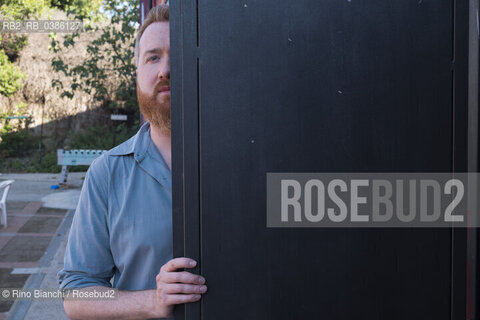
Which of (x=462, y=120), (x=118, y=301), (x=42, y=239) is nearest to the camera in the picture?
(x=462, y=120)

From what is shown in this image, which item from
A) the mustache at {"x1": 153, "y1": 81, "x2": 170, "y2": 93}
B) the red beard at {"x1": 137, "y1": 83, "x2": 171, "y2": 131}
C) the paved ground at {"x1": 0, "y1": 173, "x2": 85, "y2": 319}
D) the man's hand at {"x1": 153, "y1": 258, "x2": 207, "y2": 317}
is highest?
the mustache at {"x1": 153, "y1": 81, "x2": 170, "y2": 93}

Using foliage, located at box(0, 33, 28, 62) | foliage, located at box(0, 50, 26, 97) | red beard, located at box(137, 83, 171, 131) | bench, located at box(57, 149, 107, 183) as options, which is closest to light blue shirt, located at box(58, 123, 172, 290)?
red beard, located at box(137, 83, 171, 131)

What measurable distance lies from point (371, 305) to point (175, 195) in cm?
46

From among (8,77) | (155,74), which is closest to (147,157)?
(155,74)

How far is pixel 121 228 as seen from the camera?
4.51 ft

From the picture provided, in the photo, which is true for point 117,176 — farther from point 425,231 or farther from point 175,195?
point 425,231

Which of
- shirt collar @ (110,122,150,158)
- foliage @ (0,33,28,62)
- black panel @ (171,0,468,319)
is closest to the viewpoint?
black panel @ (171,0,468,319)

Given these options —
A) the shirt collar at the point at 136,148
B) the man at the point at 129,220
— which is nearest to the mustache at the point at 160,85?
the man at the point at 129,220

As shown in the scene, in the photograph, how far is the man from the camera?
1362 mm

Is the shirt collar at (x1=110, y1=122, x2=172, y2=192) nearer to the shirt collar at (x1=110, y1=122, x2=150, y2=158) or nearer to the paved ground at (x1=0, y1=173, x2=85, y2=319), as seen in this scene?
the shirt collar at (x1=110, y1=122, x2=150, y2=158)

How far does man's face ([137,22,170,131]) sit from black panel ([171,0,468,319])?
0.42 meters

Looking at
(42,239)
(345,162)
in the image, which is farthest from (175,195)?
(42,239)

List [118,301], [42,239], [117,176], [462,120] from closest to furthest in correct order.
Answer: [462,120] → [118,301] → [117,176] → [42,239]

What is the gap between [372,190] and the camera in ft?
3.22
